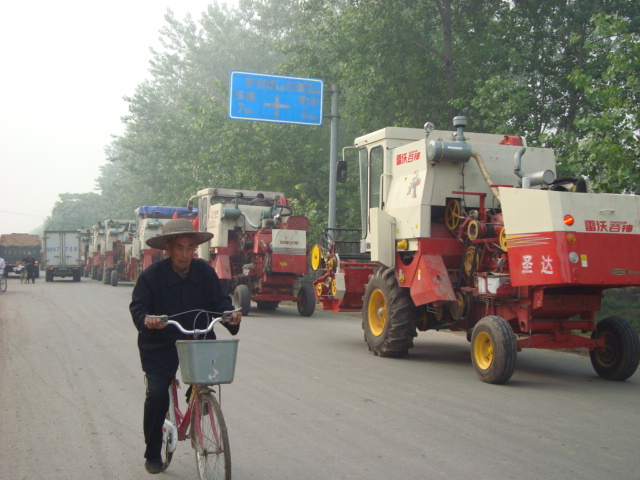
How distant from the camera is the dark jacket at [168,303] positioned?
4.90 meters

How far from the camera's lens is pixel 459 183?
401 inches

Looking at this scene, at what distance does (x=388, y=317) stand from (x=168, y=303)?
6.11 meters

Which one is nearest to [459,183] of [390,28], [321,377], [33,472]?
[321,377]

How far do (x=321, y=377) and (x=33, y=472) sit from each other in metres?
4.38

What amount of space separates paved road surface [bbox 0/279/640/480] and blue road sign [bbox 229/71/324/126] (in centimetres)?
855

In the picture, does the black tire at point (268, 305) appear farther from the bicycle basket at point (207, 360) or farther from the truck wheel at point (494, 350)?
the bicycle basket at point (207, 360)

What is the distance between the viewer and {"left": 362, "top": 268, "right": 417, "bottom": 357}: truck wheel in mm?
10586

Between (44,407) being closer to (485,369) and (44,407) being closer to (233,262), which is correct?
(485,369)

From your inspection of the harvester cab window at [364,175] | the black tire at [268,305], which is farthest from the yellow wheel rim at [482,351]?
the black tire at [268,305]

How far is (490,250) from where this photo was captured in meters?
9.45

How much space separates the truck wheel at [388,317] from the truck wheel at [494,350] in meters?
1.72

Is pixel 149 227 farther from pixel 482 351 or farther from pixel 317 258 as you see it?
pixel 482 351

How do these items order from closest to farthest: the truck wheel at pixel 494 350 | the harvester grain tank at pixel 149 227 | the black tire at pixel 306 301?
1. the truck wheel at pixel 494 350
2. the black tire at pixel 306 301
3. the harvester grain tank at pixel 149 227

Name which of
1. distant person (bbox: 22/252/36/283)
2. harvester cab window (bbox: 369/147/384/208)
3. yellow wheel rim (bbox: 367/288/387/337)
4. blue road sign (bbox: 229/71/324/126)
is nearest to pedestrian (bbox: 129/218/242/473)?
yellow wheel rim (bbox: 367/288/387/337)
